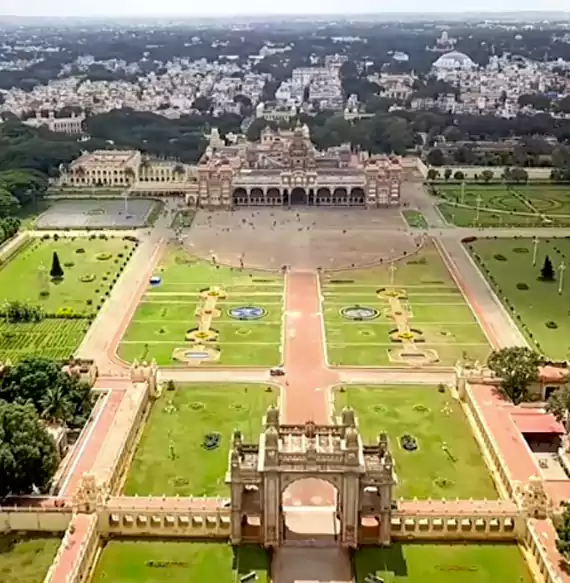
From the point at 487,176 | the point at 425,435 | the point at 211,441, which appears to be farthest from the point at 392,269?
the point at 487,176

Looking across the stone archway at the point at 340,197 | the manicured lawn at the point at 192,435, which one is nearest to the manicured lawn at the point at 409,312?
the manicured lawn at the point at 192,435

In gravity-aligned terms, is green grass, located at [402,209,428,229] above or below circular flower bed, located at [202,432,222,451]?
below

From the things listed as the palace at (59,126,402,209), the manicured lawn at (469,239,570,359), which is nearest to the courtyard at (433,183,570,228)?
the palace at (59,126,402,209)

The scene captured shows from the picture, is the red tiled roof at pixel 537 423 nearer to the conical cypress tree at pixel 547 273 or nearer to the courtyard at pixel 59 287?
the courtyard at pixel 59 287

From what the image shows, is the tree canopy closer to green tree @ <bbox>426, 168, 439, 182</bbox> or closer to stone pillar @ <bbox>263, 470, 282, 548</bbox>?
stone pillar @ <bbox>263, 470, 282, 548</bbox>

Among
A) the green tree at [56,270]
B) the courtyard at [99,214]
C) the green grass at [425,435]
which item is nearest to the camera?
the green grass at [425,435]

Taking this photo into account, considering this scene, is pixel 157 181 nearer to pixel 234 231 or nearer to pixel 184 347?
pixel 234 231
